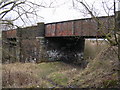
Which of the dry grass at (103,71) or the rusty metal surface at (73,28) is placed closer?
the dry grass at (103,71)

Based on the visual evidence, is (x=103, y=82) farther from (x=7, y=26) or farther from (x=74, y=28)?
(x=74, y=28)

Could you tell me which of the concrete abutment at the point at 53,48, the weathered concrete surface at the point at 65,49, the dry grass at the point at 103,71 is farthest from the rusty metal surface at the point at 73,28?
the dry grass at the point at 103,71

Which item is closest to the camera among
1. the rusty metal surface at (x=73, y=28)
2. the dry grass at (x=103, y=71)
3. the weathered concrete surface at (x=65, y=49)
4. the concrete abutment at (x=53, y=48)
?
the dry grass at (x=103, y=71)

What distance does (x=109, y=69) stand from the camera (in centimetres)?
678

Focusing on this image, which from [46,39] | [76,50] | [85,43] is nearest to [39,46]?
[46,39]

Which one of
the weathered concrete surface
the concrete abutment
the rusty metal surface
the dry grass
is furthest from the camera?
the weathered concrete surface

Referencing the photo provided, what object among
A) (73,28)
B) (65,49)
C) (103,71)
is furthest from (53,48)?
(103,71)

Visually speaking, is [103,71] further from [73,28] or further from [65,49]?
[65,49]

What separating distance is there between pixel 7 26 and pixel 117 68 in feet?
19.8

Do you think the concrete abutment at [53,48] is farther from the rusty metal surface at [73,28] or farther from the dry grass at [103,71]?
the dry grass at [103,71]

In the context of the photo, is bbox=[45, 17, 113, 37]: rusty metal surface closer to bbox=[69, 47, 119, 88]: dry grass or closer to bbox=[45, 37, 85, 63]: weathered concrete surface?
bbox=[45, 37, 85, 63]: weathered concrete surface

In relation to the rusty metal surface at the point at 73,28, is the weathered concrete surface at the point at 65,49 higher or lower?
lower

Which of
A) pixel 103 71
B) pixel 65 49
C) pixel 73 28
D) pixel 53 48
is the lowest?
pixel 103 71

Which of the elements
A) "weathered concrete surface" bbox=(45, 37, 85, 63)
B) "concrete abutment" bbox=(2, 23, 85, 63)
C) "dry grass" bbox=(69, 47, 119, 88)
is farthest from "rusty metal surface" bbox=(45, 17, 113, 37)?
"dry grass" bbox=(69, 47, 119, 88)
